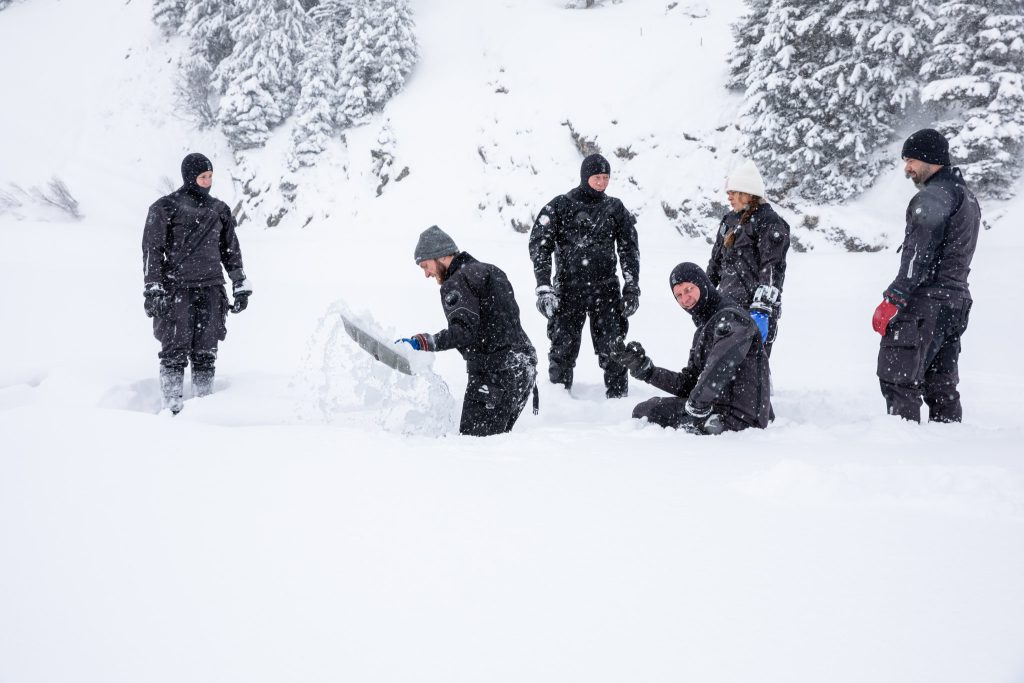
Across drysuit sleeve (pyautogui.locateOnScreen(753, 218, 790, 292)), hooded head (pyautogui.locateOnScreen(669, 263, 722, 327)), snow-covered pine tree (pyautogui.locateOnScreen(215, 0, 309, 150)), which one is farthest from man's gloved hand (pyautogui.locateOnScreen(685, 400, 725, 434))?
snow-covered pine tree (pyautogui.locateOnScreen(215, 0, 309, 150))

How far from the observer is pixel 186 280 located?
462 centimetres

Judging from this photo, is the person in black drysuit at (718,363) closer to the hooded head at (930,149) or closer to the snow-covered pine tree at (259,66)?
the hooded head at (930,149)

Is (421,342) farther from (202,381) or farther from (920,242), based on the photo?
(920,242)

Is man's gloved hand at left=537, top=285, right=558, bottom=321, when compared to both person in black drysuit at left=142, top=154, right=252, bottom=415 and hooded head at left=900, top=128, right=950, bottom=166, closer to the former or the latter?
hooded head at left=900, top=128, right=950, bottom=166

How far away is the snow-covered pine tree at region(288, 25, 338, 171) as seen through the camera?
18.8 metres

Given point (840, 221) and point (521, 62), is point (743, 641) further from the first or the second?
point (521, 62)

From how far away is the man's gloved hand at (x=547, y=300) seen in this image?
4594mm

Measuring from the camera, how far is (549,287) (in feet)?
15.3

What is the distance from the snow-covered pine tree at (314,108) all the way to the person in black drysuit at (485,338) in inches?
678

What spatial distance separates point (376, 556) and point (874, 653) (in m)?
1.15

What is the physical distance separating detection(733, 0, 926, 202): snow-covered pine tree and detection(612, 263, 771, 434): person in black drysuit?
398 inches

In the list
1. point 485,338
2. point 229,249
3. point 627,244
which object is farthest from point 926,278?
point 229,249

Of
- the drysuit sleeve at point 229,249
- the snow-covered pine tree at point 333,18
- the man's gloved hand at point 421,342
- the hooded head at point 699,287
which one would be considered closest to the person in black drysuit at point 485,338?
the man's gloved hand at point 421,342

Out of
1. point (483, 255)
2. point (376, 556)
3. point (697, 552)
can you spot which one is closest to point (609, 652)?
point (697, 552)
